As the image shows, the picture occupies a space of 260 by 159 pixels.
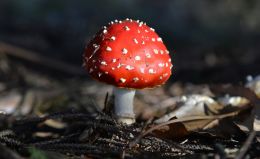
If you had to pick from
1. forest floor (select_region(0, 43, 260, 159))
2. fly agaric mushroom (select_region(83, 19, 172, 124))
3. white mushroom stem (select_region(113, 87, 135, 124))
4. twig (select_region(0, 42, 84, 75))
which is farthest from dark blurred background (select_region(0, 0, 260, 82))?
fly agaric mushroom (select_region(83, 19, 172, 124))

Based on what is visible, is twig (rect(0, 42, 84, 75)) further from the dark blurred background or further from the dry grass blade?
the dry grass blade

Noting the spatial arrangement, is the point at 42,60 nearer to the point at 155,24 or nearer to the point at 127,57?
the point at 155,24

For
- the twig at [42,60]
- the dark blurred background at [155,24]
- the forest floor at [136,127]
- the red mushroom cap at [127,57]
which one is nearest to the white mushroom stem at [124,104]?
the forest floor at [136,127]

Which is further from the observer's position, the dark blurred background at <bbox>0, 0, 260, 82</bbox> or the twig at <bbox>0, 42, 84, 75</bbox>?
the dark blurred background at <bbox>0, 0, 260, 82</bbox>

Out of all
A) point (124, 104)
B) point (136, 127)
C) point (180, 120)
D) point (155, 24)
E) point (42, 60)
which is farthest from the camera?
point (155, 24)

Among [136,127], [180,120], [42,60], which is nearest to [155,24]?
[42,60]

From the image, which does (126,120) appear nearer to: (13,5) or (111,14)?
(111,14)

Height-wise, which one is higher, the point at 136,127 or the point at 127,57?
the point at 127,57

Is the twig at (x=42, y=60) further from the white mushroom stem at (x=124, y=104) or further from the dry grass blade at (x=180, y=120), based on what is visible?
the dry grass blade at (x=180, y=120)
